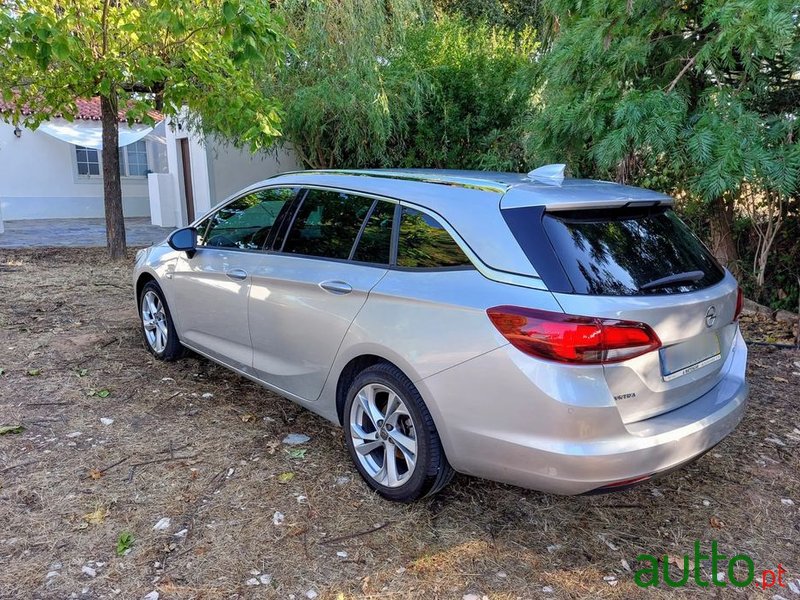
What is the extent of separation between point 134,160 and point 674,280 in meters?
20.9

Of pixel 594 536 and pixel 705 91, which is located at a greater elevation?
pixel 705 91

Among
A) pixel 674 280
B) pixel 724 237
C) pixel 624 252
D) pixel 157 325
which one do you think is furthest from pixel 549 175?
pixel 724 237

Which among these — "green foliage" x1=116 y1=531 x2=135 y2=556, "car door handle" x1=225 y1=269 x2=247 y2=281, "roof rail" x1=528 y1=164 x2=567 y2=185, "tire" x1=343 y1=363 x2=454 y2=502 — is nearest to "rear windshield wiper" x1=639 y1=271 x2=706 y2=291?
"roof rail" x1=528 y1=164 x2=567 y2=185

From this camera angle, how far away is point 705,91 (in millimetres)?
5262

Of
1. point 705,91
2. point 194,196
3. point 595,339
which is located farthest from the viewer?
point 194,196

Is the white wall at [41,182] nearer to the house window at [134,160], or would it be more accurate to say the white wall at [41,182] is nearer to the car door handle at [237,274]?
the house window at [134,160]

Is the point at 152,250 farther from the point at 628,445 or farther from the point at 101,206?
the point at 101,206

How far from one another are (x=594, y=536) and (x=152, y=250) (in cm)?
403

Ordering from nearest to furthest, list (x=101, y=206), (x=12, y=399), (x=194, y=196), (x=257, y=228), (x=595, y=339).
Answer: (x=595, y=339), (x=257, y=228), (x=12, y=399), (x=194, y=196), (x=101, y=206)

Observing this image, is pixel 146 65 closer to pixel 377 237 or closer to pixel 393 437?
pixel 377 237

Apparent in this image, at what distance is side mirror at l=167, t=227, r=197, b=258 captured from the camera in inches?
180

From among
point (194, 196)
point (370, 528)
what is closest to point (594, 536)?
point (370, 528)

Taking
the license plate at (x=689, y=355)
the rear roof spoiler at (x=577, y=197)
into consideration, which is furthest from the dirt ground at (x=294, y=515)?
the rear roof spoiler at (x=577, y=197)

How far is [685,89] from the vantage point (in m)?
5.48
